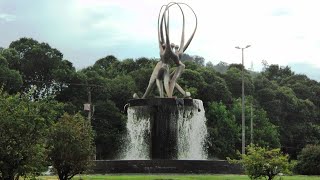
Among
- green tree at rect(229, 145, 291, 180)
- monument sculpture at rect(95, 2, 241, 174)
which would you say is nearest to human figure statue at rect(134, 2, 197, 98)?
monument sculpture at rect(95, 2, 241, 174)

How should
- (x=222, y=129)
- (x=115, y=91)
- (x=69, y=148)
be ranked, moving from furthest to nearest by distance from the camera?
(x=115, y=91)
(x=222, y=129)
(x=69, y=148)

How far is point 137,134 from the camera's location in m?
32.7

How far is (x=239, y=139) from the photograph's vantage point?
200ft

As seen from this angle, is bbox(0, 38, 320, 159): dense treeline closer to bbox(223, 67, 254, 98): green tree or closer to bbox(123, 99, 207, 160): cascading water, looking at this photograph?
bbox(223, 67, 254, 98): green tree

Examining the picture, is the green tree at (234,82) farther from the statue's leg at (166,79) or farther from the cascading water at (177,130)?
the statue's leg at (166,79)

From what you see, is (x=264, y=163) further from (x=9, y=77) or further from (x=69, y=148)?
(x=9, y=77)

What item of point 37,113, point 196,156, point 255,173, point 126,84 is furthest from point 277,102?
point 37,113

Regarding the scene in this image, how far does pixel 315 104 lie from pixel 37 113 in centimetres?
6834

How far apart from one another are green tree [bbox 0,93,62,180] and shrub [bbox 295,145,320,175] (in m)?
24.6

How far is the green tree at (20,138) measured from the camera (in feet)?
59.0

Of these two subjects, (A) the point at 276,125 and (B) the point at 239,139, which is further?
(A) the point at 276,125

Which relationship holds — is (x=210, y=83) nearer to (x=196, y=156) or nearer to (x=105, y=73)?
(x=105, y=73)

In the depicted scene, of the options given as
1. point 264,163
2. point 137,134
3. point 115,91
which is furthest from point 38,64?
point 264,163

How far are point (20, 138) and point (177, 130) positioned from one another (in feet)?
46.6
